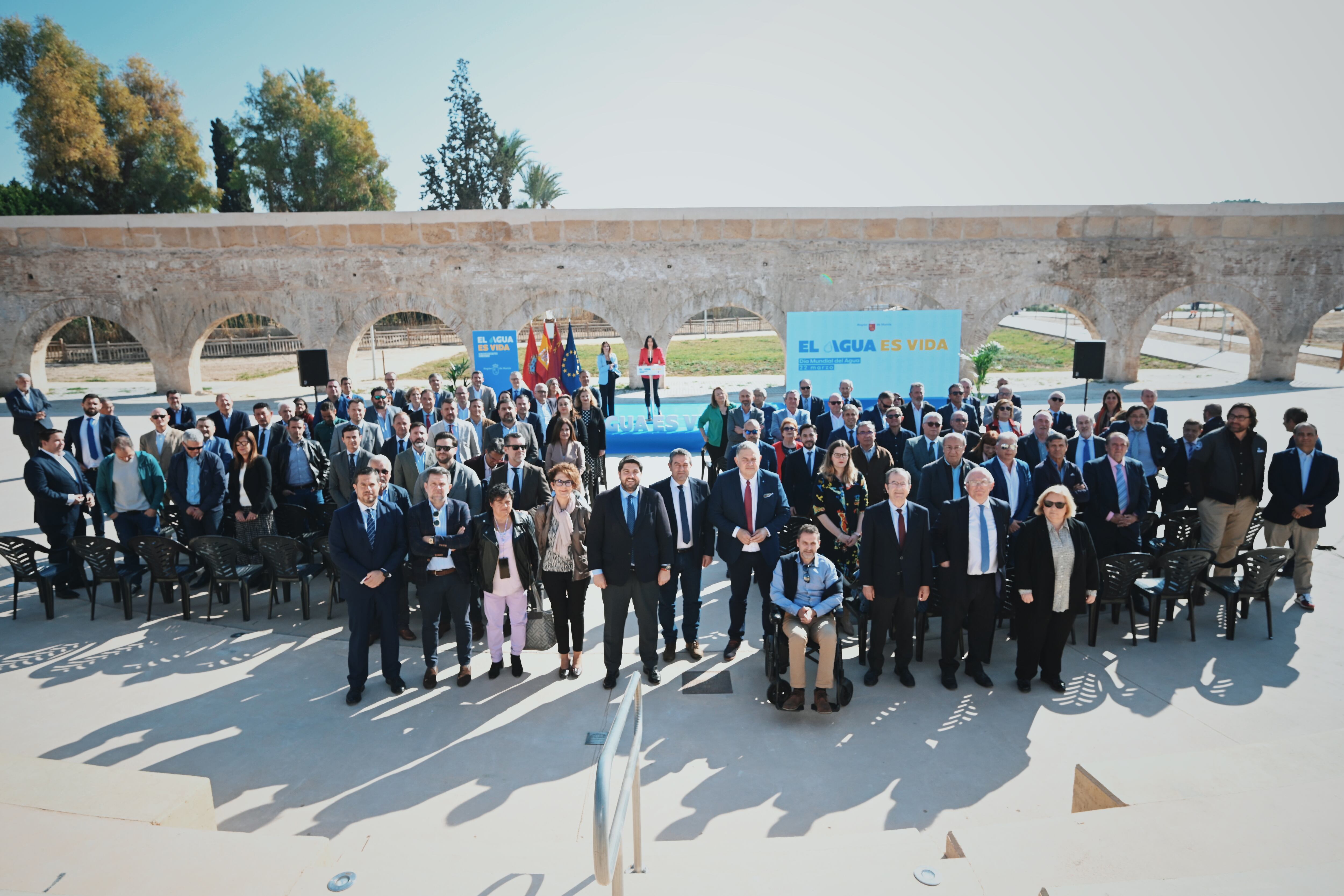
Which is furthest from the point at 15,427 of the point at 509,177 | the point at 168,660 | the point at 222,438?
the point at 509,177

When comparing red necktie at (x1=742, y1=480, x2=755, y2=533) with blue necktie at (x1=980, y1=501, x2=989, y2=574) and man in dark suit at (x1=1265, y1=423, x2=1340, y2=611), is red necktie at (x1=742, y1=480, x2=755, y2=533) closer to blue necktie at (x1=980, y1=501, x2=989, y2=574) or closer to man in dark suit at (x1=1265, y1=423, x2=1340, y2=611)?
blue necktie at (x1=980, y1=501, x2=989, y2=574)

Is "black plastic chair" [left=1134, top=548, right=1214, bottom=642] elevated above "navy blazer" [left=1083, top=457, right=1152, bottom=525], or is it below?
below

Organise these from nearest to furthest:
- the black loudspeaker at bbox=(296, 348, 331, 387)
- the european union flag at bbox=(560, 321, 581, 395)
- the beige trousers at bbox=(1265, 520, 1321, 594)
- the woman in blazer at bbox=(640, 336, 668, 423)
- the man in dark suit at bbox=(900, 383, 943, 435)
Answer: the beige trousers at bbox=(1265, 520, 1321, 594)
the man in dark suit at bbox=(900, 383, 943, 435)
the black loudspeaker at bbox=(296, 348, 331, 387)
the european union flag at bbox=(560, 321, 581, 395)
the woman in blazer at bbox=(640, 336, 668, 423)

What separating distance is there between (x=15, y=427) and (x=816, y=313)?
12869mm

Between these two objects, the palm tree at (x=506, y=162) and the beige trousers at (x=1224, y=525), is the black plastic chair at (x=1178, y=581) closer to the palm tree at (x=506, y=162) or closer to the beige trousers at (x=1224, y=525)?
the beige trousers at (x=1224, y=525)

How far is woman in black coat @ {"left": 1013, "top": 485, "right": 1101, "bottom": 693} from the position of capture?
16.6ft

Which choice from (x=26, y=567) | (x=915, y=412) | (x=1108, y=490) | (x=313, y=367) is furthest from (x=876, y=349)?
(x=26, y=567)

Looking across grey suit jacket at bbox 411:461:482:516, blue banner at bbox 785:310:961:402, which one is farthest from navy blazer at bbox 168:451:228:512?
blue banner at bbox 785:310:961:402

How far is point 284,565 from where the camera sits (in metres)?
6.39

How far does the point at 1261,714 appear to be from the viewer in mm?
4789

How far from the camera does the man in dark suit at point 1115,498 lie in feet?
20.7

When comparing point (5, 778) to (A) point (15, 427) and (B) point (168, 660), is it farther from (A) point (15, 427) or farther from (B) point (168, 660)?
(A) point (15, 427)

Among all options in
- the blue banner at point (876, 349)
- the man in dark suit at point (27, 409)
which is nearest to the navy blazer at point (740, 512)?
the blue banner at point (876, 349)

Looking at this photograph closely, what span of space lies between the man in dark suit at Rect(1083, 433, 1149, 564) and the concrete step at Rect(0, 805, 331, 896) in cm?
624
